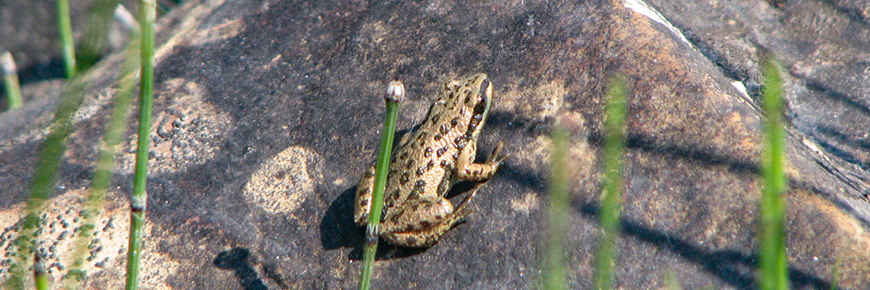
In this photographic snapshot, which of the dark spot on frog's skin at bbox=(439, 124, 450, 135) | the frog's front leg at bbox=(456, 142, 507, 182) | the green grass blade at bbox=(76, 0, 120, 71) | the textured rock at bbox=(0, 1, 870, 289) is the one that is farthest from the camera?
the dark spot on frog's skin at bbox=(439, 124, 450, 135)

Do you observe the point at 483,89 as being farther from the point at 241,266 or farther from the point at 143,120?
the point at 143,120

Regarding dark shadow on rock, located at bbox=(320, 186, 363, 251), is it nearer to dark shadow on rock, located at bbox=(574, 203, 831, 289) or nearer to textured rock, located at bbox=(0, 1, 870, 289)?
textured rock, located at bbox=(0, 1, 870, 289)

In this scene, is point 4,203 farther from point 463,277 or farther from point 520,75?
point 520,75

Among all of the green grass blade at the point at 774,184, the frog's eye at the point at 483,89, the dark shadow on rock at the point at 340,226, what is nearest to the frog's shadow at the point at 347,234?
the dark shadow on rock at the point at 340,226

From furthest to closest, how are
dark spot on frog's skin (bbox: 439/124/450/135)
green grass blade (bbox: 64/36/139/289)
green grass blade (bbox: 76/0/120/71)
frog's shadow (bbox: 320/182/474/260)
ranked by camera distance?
dark spot on frog's skin (bbox: 439/124/450/135) < frog's shadow (bbox: 320/182/474/260) < green grass blade (bbox: 64/36/139/289) < green grass blade (bbox: 76/0/120/71)

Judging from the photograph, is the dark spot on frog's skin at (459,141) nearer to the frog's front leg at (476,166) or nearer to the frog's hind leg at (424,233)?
the frog's front leg at (476,166)

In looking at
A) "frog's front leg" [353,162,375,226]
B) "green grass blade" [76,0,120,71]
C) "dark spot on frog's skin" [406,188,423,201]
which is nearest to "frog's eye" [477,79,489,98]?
"dark spot on frog's skin" [406,188,423,201]

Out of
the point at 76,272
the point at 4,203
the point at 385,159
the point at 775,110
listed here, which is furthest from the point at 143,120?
the point at 4,203

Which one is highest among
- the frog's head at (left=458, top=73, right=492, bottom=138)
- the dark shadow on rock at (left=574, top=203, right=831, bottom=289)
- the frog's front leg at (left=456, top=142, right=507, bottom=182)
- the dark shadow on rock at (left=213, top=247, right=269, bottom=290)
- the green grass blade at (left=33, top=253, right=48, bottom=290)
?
the green grass blade at (left=33, top=253, right=48, bottom=290)
